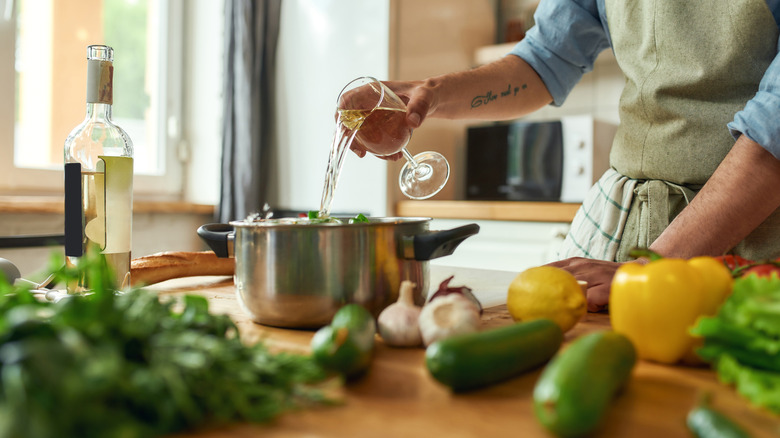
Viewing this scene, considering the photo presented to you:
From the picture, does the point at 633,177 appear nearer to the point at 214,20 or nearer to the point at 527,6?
the point at 527,6

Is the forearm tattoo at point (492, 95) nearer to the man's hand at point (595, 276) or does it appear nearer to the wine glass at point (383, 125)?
the wine glass at point (383, 125)

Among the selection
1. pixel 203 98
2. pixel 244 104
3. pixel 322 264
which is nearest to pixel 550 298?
pixel 322 264

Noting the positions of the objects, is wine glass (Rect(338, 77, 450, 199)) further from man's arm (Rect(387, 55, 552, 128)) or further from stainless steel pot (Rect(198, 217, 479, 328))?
stainless steel pot (Rect(198, 217, 479, 328))

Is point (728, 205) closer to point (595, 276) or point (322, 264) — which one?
point (595, 276)

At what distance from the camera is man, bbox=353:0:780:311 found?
950mm

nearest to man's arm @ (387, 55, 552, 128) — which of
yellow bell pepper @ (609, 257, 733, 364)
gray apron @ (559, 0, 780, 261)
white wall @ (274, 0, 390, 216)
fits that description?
gray apron @ (559, 0, 780, 261)

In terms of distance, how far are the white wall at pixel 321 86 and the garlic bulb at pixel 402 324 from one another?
199cm

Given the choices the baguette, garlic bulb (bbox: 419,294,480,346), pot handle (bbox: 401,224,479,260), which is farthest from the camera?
the baguette

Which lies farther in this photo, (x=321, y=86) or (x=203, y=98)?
(x=203, y=98)

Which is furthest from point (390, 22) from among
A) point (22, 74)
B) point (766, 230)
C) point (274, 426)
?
point (274, 426)

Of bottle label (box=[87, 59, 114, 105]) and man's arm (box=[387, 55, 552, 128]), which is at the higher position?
man's arm (box=[387, 55, 552, 128])

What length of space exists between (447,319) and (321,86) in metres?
2.36

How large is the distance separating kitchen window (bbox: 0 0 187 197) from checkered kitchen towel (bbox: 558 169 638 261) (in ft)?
7.04

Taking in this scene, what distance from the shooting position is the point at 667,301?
1.72ft
